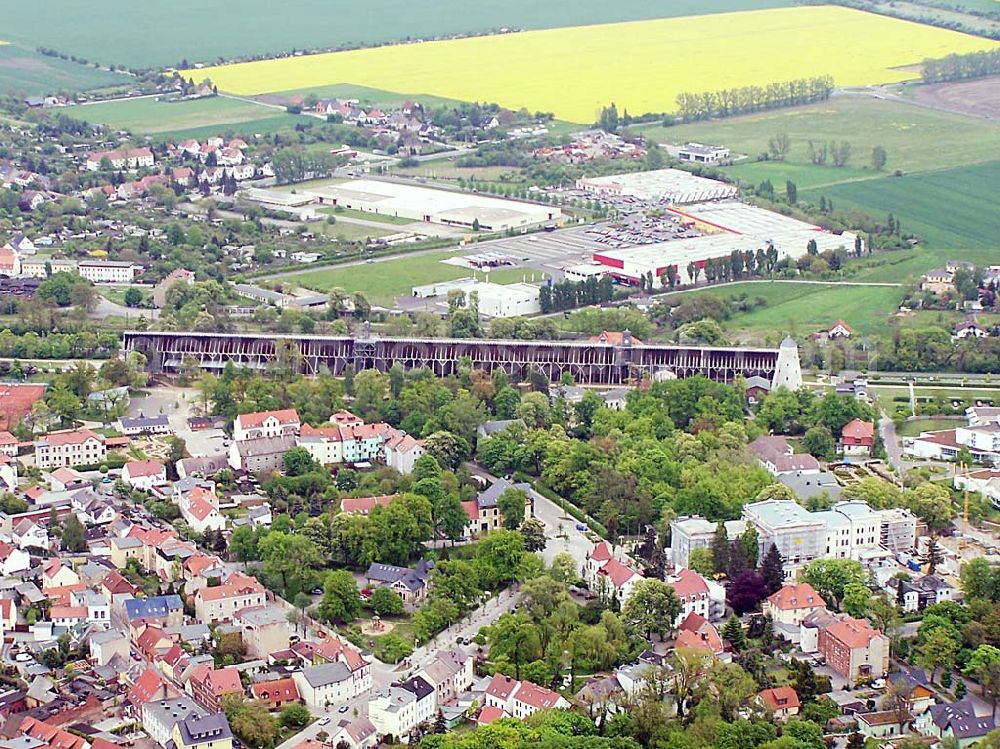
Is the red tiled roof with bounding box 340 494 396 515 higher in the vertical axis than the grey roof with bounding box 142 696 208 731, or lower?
higher

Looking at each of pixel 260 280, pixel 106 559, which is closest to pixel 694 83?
pixel 260 280

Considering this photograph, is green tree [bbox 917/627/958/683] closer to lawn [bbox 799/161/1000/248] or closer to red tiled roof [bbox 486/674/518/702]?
red tiled roof [bbox 486/674/518/702]

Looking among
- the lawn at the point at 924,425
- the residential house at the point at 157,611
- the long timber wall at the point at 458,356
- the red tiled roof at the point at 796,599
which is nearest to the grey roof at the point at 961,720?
the red tiled roof at the point at 796,599

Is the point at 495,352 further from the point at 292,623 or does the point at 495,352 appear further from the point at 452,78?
the point at 452,78

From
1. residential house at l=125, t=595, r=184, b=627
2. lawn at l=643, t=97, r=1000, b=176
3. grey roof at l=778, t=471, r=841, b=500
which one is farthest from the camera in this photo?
lawn at l=643, t=97, r=1000, b=176

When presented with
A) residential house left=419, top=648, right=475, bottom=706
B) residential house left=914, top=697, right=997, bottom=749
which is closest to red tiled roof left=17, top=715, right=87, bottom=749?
residential house left=419, top=648, right=475, bottom=706

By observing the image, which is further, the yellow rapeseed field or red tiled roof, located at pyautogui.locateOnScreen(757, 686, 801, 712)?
the yellow rapeseed field

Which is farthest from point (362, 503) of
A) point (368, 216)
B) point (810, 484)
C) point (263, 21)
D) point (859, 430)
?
point (263, 21)

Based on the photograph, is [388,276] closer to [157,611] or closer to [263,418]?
[263,418]

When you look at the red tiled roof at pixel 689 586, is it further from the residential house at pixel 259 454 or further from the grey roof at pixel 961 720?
the residential house at pixel 259 454
